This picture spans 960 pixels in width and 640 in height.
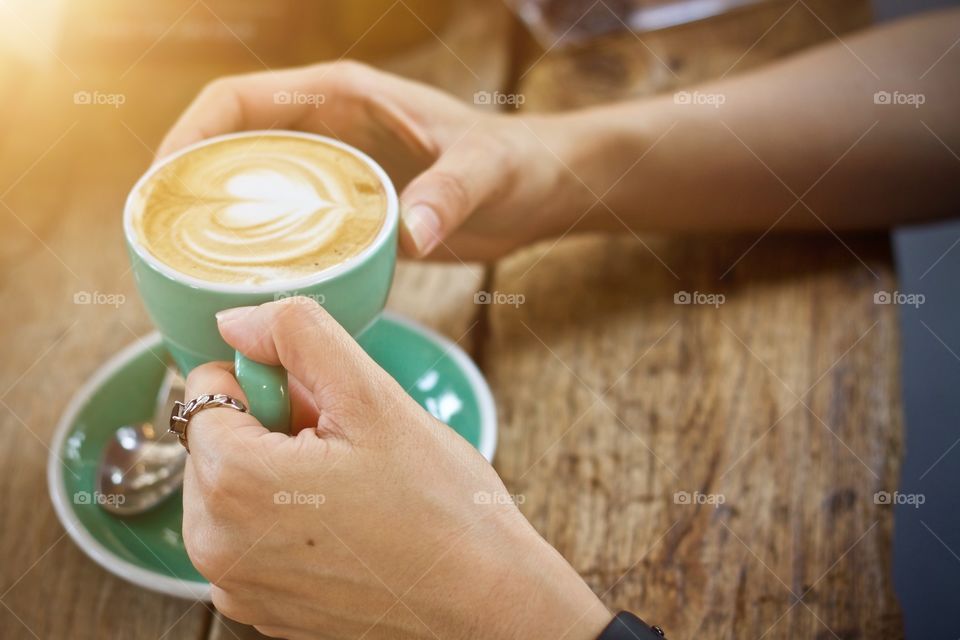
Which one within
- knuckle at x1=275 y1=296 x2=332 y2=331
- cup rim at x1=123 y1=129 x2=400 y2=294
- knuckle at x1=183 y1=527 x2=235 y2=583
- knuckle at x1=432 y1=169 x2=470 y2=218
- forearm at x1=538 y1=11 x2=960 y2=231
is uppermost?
forearm at x1=538 y1=11 x2=960 y2=231

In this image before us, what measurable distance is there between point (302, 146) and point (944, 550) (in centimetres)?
80

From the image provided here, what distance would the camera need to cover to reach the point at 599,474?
2.94 ft

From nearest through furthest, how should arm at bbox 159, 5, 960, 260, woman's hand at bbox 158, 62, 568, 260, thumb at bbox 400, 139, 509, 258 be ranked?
1. thumb at bbox 400, 139, 509, 258
2. woman's hand at bbox 158, 62, 568, 260
3. arm at bbox 159, 5, 960, 260

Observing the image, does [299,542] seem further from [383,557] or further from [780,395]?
[780,395]

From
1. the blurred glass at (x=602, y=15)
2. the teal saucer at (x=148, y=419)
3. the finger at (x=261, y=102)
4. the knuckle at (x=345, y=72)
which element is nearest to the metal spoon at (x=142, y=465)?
the teal saucer at (x=148, y=419)

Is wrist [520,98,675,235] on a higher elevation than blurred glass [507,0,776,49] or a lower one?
lower

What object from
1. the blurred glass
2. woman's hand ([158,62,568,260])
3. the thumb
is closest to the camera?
the thumb

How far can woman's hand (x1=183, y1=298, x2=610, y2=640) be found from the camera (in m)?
0.62

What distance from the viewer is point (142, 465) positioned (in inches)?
32.9

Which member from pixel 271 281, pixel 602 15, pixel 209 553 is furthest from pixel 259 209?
pixel 602 15

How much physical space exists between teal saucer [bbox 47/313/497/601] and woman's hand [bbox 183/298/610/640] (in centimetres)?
12

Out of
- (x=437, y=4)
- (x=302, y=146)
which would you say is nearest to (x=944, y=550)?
(x=302, y=146)

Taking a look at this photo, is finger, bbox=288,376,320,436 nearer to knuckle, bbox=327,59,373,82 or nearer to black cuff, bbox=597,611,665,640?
black cuff, bbox=597,611,665,640

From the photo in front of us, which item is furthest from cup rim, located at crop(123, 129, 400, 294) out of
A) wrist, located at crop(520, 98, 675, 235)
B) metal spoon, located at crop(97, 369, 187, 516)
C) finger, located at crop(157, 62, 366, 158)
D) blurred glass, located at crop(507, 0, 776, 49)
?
blurred glass, located at crop(507, 0, 776, 49)
